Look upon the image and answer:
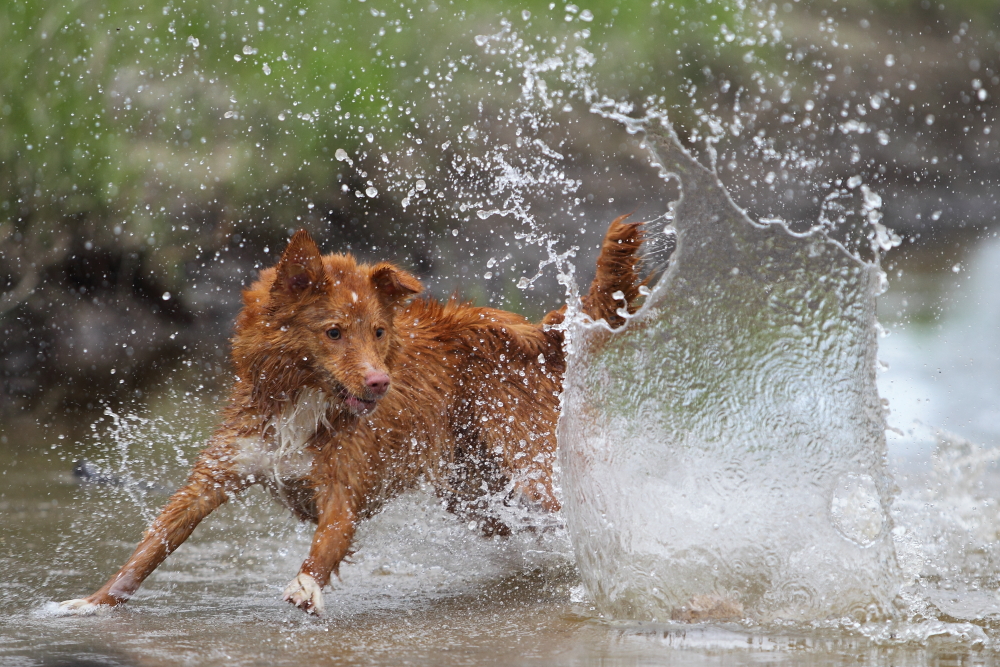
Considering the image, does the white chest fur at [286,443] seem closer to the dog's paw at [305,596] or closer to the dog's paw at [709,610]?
the dog's paw at [305,596]

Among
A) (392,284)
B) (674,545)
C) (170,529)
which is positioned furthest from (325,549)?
(674,545)

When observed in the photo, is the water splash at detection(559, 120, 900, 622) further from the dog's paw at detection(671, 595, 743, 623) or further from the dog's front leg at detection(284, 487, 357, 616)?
the dog's front leg at detection(284, 487, 357, 616)

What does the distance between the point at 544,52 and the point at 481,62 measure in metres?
0.81

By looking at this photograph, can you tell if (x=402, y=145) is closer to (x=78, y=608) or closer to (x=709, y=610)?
(x=78, y=608)

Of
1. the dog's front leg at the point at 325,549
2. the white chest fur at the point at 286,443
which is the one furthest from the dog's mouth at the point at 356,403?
the dog's front leg at the point at 325,549

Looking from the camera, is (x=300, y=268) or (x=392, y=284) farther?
(x=392, y=284)

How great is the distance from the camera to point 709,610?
304 centimetres

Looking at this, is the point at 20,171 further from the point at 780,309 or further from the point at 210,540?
the point at 780,309

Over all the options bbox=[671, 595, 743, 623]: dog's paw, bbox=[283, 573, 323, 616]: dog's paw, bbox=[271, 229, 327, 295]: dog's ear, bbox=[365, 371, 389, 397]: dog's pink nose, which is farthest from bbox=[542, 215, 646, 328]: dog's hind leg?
bbox=[283, 573, 323, 616]: dog's paw

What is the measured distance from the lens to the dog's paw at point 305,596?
10.2ft

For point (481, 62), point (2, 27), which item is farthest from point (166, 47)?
point (481, 62)

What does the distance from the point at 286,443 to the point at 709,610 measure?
1.51 metres

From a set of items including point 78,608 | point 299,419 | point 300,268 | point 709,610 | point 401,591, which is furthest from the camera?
point 401,591

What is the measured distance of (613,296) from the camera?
3.72 metres
